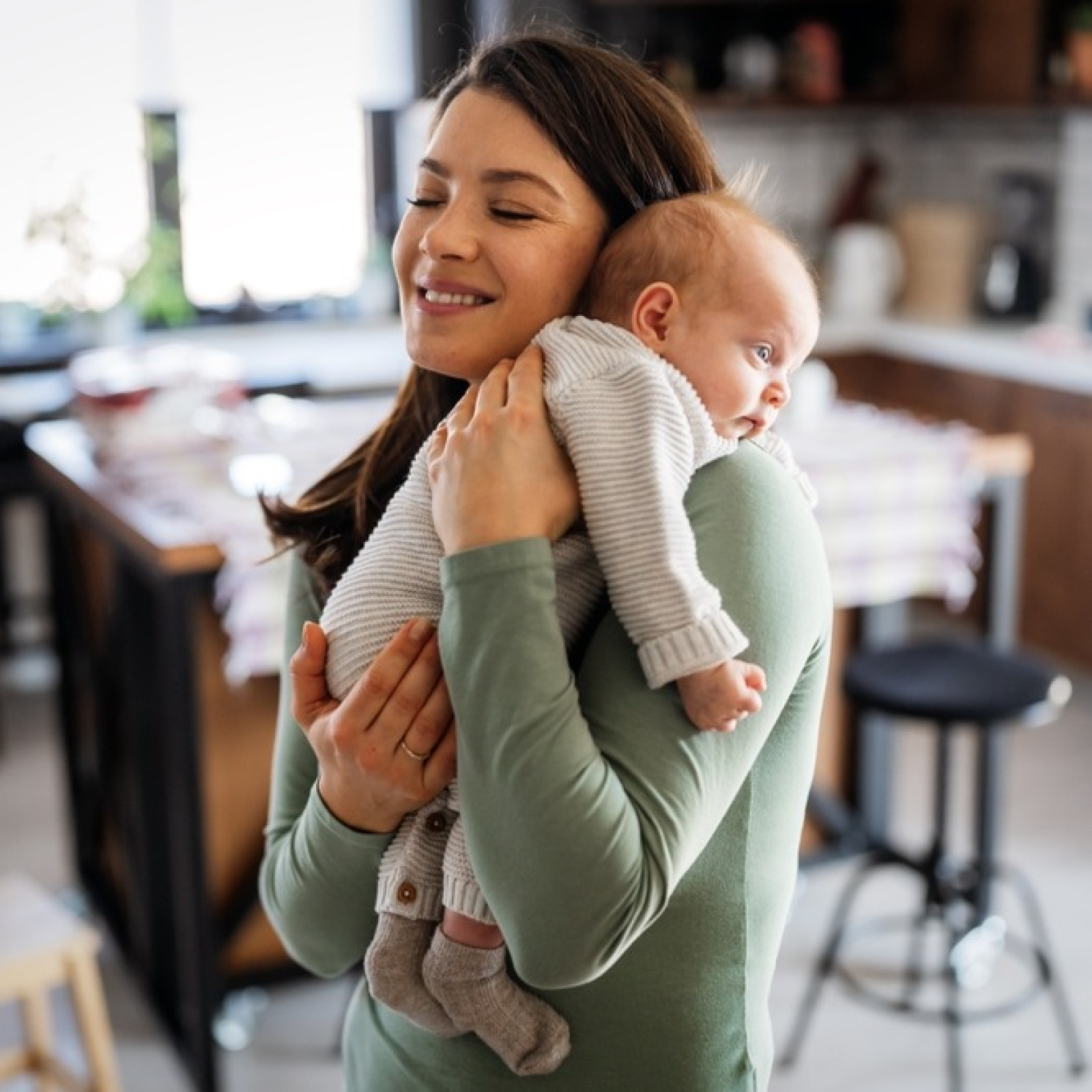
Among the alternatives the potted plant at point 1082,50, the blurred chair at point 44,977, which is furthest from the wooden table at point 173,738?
the potted plant at point 1082,50

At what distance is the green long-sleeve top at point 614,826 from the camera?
88cm

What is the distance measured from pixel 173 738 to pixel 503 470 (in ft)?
5.29

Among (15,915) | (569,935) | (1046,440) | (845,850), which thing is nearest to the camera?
(569,935)

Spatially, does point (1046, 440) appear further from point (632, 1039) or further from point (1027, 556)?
point (632, 1039)

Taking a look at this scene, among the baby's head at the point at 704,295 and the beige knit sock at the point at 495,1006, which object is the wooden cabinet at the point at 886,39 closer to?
the baby's head at the point at 704,295

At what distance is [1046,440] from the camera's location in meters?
4.32

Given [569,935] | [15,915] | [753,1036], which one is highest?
[569,935]

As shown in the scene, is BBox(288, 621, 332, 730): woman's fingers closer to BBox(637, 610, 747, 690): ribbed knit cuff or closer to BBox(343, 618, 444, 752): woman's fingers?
BBox(343, 618, 444, 752): woman's fingers

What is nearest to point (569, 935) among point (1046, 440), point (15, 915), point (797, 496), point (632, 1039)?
point (632, 1039)

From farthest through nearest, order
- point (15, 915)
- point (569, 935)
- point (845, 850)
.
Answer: point (845, 850) → point (15, 915) → point (569, 935)

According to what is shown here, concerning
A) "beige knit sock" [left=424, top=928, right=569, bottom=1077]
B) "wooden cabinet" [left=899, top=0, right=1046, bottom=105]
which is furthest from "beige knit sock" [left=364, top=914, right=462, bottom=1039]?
"wooden cabinet" [left=899, top=0, right=1046, bottom=105]

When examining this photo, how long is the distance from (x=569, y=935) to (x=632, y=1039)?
0.58 feet

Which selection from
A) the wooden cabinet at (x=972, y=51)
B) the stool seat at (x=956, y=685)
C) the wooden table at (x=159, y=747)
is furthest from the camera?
the wooden cabinet at (x=972, y=51)

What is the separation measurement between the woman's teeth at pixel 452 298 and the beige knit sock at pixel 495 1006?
41 cm
